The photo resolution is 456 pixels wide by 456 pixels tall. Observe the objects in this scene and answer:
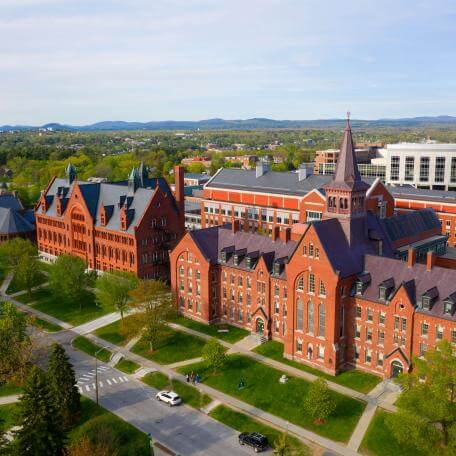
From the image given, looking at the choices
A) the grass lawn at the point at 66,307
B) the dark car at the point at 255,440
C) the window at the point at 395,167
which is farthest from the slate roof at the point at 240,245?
the window at the point at 395,167

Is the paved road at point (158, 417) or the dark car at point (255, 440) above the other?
the dark car at point (255, 440)

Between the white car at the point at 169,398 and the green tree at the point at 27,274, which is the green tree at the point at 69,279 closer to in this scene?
the green tree at the point at 27,274

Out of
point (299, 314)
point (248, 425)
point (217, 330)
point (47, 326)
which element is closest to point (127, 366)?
point (217, 330)

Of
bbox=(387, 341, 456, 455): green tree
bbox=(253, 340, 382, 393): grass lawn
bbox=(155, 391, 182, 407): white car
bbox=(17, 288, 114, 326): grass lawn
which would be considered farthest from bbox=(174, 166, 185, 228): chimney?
bbox=(387, 341, 456, 455): green tree

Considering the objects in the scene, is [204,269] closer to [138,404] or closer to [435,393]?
[138,404]

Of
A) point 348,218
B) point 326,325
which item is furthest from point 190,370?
point 348,218

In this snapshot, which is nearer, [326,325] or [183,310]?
[326,325]
